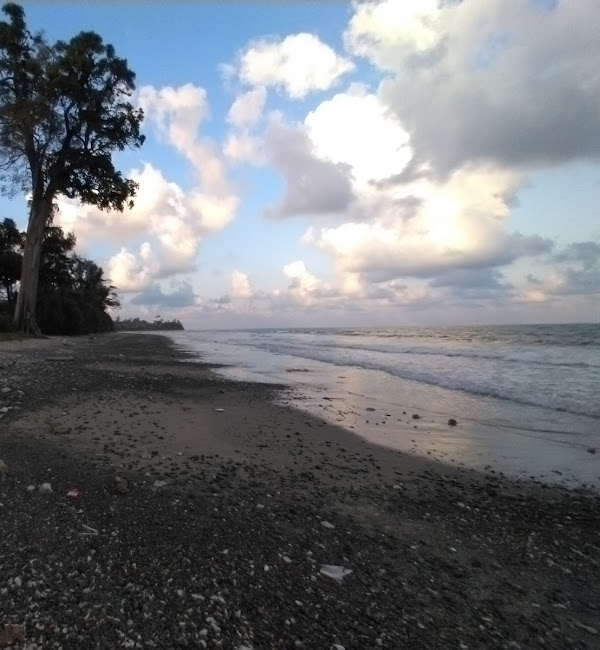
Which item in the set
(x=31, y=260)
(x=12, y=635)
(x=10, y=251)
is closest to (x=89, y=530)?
(x=12, y=635)

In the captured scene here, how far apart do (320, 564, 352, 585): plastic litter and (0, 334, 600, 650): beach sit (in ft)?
0.05

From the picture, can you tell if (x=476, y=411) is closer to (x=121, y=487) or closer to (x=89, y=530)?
(x=121, y=487)

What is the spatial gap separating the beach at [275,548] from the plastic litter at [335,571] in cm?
2

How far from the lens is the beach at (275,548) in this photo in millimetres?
2463

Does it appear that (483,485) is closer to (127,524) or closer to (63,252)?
(127,524)

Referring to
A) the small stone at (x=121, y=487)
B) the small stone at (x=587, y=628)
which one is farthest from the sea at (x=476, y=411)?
the small stone at (x=121, y=487)

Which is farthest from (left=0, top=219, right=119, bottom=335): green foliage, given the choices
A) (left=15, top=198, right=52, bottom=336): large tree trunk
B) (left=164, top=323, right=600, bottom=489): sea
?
(left=164, top=323, right=600, bottom=489): sea

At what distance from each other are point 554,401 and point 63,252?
48.4 metres

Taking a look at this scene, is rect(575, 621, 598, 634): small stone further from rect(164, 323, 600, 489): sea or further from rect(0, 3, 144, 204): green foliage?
rect(0, 3, 144, 204): green foliage

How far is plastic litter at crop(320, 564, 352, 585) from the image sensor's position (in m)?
3.03

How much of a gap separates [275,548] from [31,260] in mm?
27556

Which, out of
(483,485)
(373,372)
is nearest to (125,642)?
(483,485)

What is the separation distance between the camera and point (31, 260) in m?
25.5

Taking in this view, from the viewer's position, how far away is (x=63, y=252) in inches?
1836
